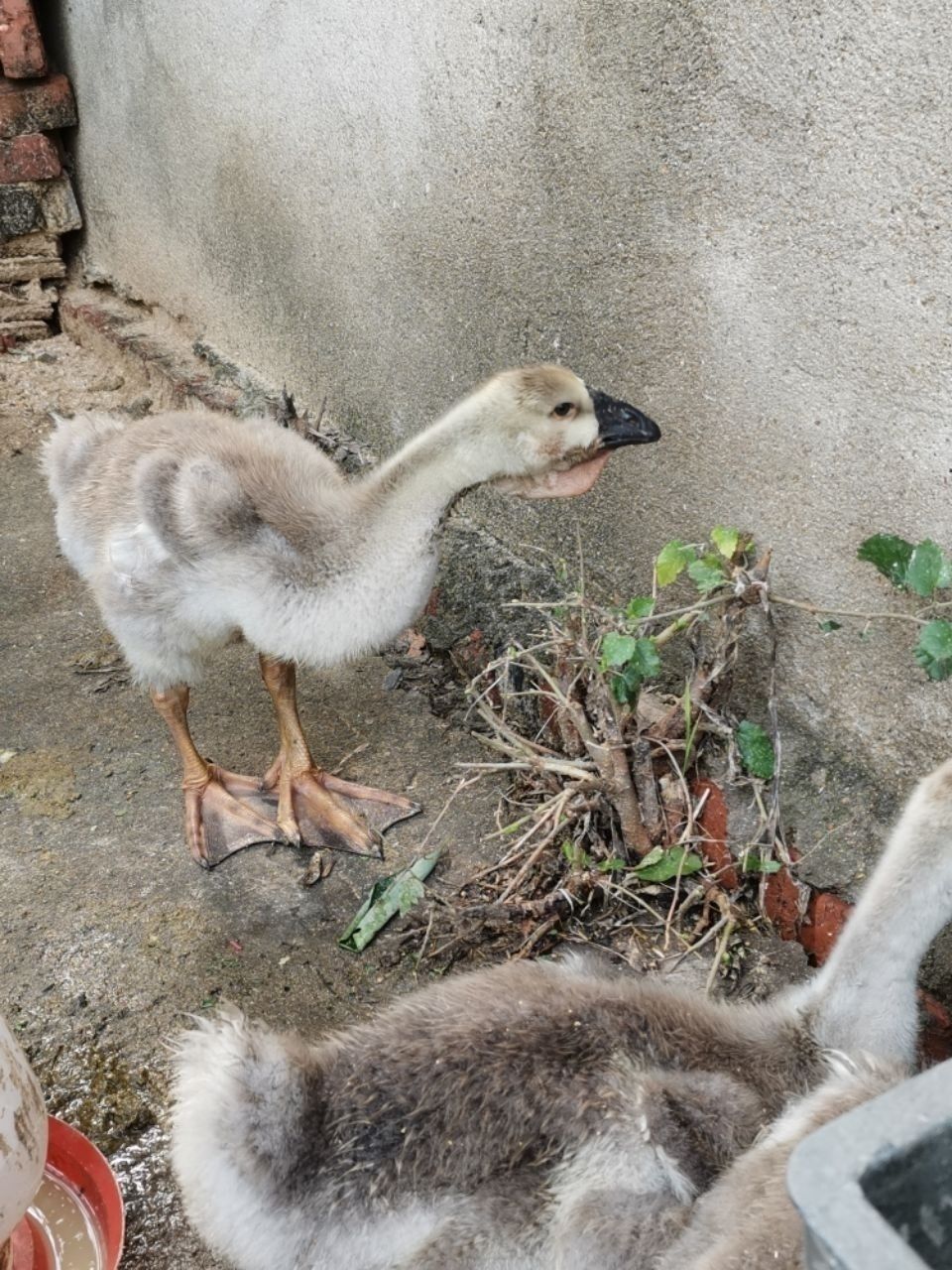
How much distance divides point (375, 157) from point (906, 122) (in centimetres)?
157

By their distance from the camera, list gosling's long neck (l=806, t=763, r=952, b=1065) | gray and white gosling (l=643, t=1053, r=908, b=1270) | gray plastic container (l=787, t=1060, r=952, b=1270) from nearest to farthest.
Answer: gray plastic container (l=787, t=1060, r=952, b=1270)
gray and white gosling (l=643, t=1053, r=908, b=1270)
gosling's long neck (l=806, t=763, r=952, b=1065)

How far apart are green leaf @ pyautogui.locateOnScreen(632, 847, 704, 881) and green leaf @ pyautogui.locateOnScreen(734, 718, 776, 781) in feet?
0.66

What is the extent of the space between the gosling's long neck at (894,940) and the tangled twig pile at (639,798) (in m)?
0.43

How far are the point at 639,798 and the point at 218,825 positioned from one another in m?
0.90

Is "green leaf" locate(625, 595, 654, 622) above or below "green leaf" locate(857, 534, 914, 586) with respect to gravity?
below

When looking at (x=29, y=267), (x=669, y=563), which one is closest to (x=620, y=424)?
(x=669, y=563)

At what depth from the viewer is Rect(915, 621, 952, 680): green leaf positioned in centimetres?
186

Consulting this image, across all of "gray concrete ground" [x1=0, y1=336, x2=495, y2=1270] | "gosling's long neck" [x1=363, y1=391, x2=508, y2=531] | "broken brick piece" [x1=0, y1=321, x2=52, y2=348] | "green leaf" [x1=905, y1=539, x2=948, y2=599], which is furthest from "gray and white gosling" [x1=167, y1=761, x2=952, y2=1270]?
"broken brick piece" [x1=0, y1=321, x2=52, y2=348]

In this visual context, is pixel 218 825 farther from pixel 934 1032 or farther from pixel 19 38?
pixel 19 38

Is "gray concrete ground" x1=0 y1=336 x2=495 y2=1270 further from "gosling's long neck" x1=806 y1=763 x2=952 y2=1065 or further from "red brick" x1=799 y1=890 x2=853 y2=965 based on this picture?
"gosling's long neck" x1=806 y1=763 x2=952 y2=1065

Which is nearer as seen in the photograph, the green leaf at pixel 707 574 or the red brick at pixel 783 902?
the green leaf at pixel 707 574

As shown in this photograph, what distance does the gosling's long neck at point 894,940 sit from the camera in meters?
1.71

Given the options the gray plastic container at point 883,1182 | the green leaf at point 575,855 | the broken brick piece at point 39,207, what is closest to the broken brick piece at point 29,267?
the broken brick piece at point 39,207

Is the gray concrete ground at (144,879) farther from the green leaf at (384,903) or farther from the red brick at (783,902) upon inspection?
the red brick at (783,902)
